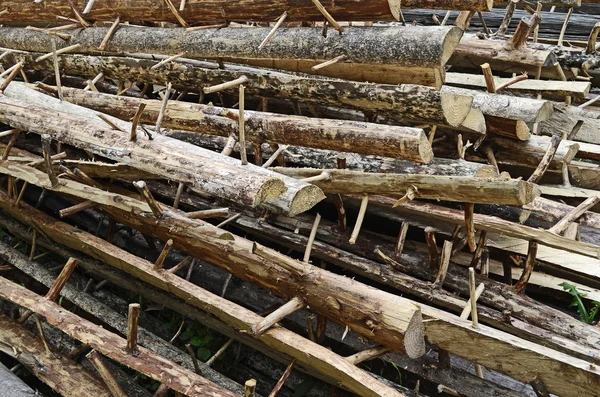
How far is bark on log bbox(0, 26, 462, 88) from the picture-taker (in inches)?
135

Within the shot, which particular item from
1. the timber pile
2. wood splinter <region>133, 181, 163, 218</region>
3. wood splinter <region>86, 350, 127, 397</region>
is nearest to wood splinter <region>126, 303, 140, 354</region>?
the timber pile

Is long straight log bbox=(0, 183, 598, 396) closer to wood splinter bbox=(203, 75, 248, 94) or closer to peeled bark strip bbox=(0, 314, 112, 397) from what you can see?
wood splinter bbox=(203, 75, 248, 94)

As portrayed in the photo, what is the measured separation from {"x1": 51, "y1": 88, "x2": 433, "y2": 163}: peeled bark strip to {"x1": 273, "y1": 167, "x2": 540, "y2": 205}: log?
0.51 feet

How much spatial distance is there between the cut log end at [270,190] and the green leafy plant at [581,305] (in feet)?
6.79

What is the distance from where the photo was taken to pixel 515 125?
4.04m

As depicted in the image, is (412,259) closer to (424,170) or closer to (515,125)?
(424,170)

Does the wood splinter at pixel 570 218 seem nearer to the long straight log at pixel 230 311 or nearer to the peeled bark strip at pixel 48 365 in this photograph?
the long straight log at pixel 230 311

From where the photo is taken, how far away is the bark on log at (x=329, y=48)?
3.42 m

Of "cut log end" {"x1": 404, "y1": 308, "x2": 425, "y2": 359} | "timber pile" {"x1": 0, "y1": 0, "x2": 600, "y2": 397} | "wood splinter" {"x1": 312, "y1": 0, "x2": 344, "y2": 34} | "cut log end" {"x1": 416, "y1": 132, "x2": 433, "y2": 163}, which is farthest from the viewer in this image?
"wood splinter" {"x1": 312, "y1": 0, "x2": 344, "y2": 34}

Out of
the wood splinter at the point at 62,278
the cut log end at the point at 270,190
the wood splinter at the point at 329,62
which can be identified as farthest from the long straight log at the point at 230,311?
the wood splinter at the point at 329,62

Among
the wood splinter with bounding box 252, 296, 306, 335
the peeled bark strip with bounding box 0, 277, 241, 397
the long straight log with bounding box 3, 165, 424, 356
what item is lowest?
the peeled bark strip with bounding box 0, 277, 241, 397

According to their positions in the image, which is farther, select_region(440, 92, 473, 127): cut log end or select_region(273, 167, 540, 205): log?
select_region(440, 92, 473, 127): cut log end

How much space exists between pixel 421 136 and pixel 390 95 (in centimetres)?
50

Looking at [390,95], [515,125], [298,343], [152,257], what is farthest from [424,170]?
[152,257]
